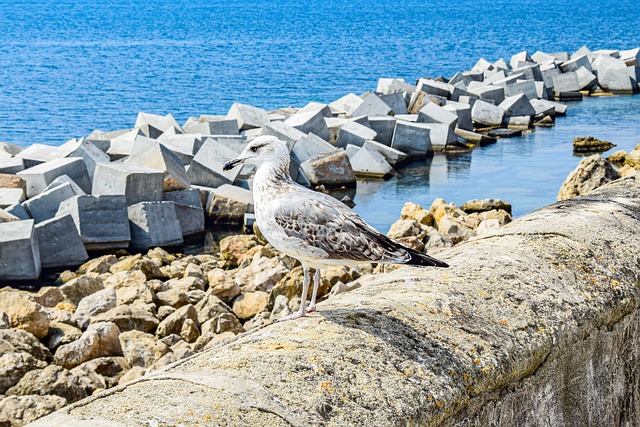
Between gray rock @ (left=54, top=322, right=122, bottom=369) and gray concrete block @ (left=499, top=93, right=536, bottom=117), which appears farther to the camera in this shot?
gray concrete block @ (left=499, top=93, right=536, bottom=117)

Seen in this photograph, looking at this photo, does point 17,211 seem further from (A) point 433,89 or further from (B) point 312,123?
(A) point 433,89

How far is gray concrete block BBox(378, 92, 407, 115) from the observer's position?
795 inches

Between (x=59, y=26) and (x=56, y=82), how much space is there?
47.2 meters

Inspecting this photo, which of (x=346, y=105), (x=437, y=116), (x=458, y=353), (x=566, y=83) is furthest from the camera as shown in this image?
(x=566, y=83)

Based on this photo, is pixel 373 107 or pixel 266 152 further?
pixel 373 107

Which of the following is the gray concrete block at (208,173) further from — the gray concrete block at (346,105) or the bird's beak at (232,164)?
the bird's beak at (232,164)

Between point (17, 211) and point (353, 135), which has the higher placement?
point (17, 211)

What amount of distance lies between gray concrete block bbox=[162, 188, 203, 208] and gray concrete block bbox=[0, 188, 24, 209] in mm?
1923

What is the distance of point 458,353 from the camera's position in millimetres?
2266

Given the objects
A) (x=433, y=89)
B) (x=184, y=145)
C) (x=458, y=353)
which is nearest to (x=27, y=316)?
(x=458, y=353)

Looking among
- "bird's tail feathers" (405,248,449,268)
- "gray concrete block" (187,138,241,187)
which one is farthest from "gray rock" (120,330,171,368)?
"gray concrete block" (187,138,241,187)

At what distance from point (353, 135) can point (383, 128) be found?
1066 mm

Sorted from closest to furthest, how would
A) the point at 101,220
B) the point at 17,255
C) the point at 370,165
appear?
the point at 17,255, the point at 101,220, the point at 370,165

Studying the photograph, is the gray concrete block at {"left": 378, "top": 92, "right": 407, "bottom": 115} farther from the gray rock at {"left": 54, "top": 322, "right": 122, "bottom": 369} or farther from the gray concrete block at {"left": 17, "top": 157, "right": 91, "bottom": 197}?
the gray rock at {"left": 54, "top": 322, "right": 122, "bottom": 369}
